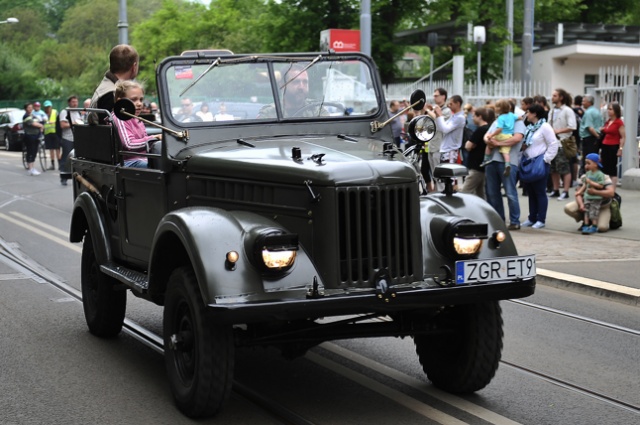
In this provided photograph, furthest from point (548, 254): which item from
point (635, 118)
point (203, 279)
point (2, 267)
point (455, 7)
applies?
point (455, 7)

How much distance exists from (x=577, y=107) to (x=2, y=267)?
39.8ft

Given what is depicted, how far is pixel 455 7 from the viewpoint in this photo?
42188mm

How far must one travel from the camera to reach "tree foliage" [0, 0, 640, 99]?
39.3 meters

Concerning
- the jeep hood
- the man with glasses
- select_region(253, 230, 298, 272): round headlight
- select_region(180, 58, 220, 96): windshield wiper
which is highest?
select_region(180, 58, 220, 96): windshield wiper

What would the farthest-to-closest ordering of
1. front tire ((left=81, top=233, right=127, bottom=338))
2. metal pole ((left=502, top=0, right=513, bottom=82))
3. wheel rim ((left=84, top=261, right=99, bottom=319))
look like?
1. metal pole ((left=502, top=0, right=513, bottom=82))
2. wheel rim ((left=84, top=261, right=99, bottom=319))
3. front tire ((left=81, top=233, right=127, bottom=338))

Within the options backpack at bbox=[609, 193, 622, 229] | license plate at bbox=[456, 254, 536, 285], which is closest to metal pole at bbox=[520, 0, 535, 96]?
backpack at bbox=[609, 193, 622, 229]

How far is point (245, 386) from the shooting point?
6.50 metres

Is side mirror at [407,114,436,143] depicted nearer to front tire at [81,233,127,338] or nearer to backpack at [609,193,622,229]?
front tire at [81,233,127,338]

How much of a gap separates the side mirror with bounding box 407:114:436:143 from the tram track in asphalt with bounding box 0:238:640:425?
5.35 feet

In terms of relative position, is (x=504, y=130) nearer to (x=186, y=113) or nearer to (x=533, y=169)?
(x=533, y=169)

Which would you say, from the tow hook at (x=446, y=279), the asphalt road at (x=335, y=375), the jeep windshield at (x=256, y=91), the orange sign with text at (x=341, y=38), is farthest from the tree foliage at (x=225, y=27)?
A: the orange sign with text at (x=341, y=38)

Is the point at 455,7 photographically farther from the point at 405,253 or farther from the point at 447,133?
the point at 405,253

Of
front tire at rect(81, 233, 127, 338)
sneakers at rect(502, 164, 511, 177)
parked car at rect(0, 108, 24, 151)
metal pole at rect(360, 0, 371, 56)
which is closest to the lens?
front tire at rect(81, 233, 127, 338)

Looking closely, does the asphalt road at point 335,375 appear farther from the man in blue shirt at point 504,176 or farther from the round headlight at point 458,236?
the man in blue shirt at point 504,176
